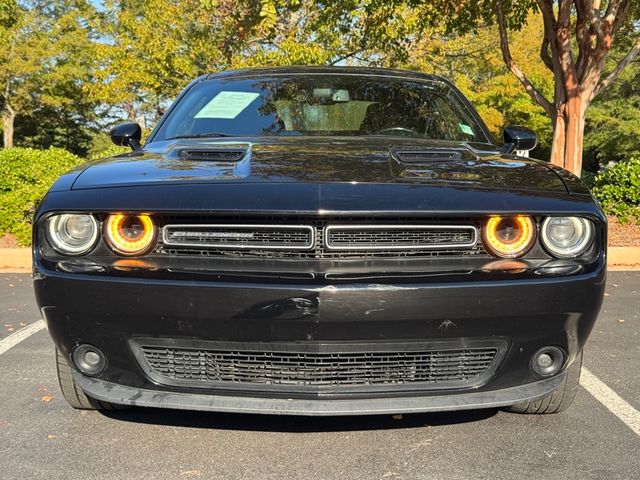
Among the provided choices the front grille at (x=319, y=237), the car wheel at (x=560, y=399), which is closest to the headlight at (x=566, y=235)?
the front grille at (x=319, y=237)

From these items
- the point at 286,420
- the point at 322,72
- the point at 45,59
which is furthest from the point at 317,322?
the point at 45,59

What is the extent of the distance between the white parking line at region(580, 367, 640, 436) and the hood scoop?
147cm

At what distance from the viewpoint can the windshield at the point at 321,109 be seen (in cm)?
344

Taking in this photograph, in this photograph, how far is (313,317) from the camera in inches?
82.6

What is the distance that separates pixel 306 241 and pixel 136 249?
0.62 metres

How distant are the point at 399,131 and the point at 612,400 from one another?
1798 mm

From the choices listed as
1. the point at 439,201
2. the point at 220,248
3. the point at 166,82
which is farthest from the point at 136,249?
the point at 166,82

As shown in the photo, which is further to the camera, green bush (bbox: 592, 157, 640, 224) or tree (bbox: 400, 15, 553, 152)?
tree (bbox: 400, 15, 553, 152)

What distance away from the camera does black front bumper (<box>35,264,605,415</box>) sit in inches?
83.1

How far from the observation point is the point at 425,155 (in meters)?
2.73

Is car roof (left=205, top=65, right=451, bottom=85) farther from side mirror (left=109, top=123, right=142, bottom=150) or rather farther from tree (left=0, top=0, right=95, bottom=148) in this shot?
tree (left=0, top=0, right=95, bottom=148)

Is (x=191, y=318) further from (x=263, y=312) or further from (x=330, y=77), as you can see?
(x=330, y=77)

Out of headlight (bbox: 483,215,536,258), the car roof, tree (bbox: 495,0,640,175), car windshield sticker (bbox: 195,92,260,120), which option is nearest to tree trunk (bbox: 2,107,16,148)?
tree (bbox: 495,0,640,175)

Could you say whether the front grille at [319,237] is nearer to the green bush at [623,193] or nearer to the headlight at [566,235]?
the headlight at [566,235]
